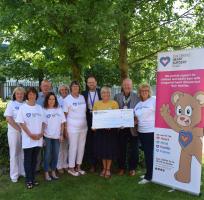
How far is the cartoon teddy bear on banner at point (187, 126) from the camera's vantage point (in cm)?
665

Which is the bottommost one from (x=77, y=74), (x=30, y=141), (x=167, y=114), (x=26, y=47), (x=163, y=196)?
(x=163, y=196)

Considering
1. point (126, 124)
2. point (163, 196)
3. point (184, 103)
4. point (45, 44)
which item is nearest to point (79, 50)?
point (45, 44)

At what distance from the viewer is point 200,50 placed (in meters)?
6.59

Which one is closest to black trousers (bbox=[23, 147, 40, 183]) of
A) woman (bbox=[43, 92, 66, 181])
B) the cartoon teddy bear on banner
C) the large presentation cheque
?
woman (bbox=[43, 92, 66, 181])

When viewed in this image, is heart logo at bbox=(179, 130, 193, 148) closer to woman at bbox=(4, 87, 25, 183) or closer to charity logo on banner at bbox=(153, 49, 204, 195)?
charity logo on banner at bbox=(153, 49, 204, 195)

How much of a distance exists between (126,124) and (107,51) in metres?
4.84

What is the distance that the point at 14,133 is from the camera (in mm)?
7461

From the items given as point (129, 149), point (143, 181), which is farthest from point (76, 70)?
point (143, 181)

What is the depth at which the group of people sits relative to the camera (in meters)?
7.18

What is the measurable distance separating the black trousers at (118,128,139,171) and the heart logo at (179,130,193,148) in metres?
1.21

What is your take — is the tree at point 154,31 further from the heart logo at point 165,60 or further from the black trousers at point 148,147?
the black trousers at point 148,147

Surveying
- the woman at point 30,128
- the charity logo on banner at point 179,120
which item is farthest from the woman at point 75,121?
the charity logo on banner at point 179,120

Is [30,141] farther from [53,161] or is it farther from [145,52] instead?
[145,52]

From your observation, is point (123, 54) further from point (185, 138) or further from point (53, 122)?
point (185, 138)
